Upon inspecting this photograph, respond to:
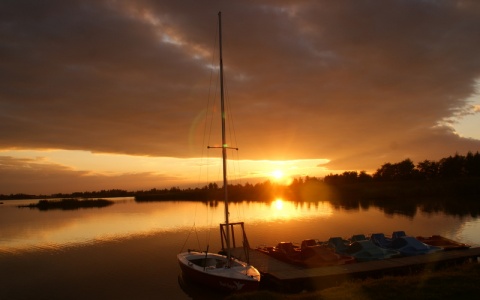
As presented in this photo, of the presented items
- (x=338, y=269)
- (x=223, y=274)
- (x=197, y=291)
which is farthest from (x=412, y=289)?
(x=197, y=291)

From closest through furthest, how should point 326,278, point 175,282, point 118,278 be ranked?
point 326,278 → point 175,282 → point 118,278

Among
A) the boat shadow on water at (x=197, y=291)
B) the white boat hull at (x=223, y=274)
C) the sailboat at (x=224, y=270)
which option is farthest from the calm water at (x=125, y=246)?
the sailboat at (x=224, y=270)

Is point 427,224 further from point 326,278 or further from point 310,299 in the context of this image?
point 310,299

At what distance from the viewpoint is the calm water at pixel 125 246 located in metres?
27.5

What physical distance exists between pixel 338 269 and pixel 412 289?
9262mm

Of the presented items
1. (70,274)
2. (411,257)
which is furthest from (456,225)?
(70,274)

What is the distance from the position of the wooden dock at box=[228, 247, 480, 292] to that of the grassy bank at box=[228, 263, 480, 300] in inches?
200

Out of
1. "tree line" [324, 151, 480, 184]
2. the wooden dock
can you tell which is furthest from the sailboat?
"tree line" [324, 151, 480, 184]

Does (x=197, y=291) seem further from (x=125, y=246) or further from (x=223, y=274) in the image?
(x=125, y=246)

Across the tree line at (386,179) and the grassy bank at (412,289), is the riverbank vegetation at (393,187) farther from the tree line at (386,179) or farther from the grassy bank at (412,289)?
the grassy bank at (412,289)

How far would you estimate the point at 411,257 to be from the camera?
28.3 metres

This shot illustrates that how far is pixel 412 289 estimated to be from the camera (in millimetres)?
15867

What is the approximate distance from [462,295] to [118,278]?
2500 cm

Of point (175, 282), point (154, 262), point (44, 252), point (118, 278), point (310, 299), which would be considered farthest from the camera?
point (44, 252)
